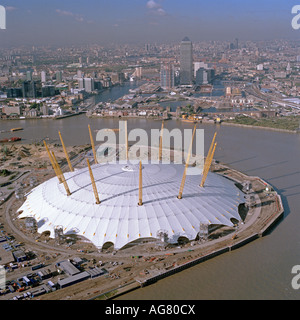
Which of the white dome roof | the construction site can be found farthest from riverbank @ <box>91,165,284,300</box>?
the white dome roof

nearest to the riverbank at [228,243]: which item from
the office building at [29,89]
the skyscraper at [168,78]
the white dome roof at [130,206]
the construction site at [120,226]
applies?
the construction site at [120,226]

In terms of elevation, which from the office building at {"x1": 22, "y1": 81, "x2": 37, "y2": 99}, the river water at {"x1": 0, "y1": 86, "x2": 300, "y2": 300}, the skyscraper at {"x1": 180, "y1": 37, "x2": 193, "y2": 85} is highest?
the skyscraper at {"x1": 180, "y1": 37, "x2": 193, "y2": 85}

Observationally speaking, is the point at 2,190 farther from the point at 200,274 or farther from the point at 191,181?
the point at 200,274

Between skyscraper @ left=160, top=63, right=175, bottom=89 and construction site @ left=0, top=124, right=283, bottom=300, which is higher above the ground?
skyscraper @ left=160, top=63, right=175, bottom=89

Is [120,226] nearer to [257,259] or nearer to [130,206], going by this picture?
[130,206]

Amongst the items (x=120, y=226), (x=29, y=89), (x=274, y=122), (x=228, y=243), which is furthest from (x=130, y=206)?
(x=29, y=89)

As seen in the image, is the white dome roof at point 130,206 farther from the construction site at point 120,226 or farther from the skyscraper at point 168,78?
the skyscraper at point 168,78

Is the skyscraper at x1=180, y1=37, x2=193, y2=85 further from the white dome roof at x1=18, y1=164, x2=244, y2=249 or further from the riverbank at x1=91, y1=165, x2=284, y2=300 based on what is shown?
the white dome roof at x1=18, y1=164, x2=244, y2=249
